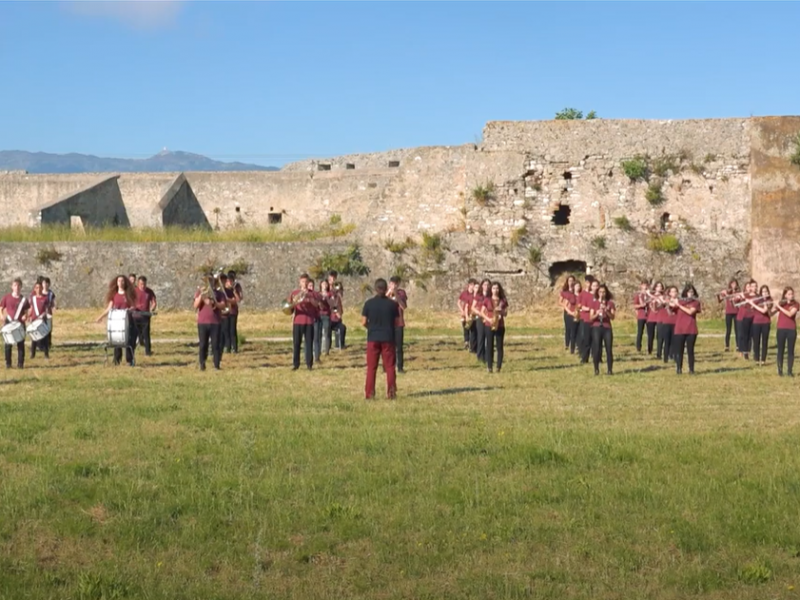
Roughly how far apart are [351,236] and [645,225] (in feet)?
27.7

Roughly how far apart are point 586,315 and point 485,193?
49.3 ft

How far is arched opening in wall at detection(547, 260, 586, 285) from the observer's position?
3541 centimetres

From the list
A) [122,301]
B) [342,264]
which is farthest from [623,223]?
[122,301]

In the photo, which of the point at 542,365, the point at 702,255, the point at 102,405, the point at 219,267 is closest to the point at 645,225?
the point at 702,255

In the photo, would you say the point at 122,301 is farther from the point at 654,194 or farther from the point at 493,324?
the point at 654,194

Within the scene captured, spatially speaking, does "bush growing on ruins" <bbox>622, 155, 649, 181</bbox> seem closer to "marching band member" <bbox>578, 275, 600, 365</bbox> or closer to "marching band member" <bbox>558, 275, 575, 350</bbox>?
"marching band member" <bbox>558, 275, 575, 350</bbox>

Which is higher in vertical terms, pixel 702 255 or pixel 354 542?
pixel 702 255

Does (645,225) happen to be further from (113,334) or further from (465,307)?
(113,334)

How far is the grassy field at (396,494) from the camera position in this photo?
26.5 ft

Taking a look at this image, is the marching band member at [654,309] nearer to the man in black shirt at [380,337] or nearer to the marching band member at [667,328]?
the marching band member at [667,328]

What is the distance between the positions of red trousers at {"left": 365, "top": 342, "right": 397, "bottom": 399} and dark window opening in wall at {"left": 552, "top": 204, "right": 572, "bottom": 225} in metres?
20.8

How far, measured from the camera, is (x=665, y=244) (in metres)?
35.1

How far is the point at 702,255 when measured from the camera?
35.2 m

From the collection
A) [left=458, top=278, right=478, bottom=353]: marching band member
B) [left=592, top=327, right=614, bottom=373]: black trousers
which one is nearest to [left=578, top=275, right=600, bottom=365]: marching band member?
[left=592, top=327, right=614, bottom=373]: black trousers
